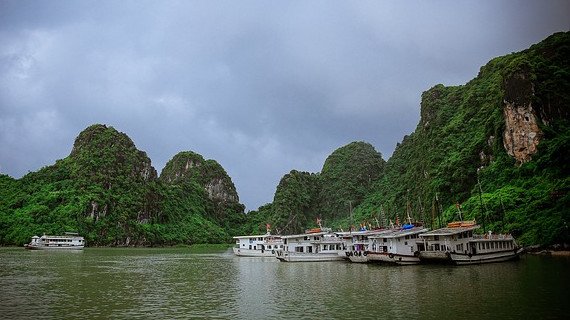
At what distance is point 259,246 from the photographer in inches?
3140

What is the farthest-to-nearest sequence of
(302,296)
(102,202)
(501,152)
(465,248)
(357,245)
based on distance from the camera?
(102,202) < (501,152) < (357,245) < (465,248) < (302,296)

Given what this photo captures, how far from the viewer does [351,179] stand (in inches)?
7697

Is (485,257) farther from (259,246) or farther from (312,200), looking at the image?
(312,200)

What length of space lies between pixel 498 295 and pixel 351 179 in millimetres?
172081

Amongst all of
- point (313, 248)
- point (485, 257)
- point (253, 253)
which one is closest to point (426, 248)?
point (485, 257)

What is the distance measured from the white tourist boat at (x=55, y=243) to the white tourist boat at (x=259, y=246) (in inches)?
1825

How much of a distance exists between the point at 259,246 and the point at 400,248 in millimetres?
35624

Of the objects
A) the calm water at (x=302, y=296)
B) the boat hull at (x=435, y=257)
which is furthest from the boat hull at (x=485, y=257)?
the calm water at (x=302, y=296)

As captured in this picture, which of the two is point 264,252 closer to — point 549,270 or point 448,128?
point 549,270

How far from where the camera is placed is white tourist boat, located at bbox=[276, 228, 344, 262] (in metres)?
61.4

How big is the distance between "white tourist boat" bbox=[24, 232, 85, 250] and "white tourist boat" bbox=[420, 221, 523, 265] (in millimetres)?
86643

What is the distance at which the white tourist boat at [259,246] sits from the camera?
77.2 meters

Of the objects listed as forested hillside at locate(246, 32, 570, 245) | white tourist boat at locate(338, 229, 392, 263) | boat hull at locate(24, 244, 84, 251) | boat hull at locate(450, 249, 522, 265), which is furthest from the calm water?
boat hull at locate(24, 244, 84, 251)

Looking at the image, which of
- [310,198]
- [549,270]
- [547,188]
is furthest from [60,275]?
[310,198]
